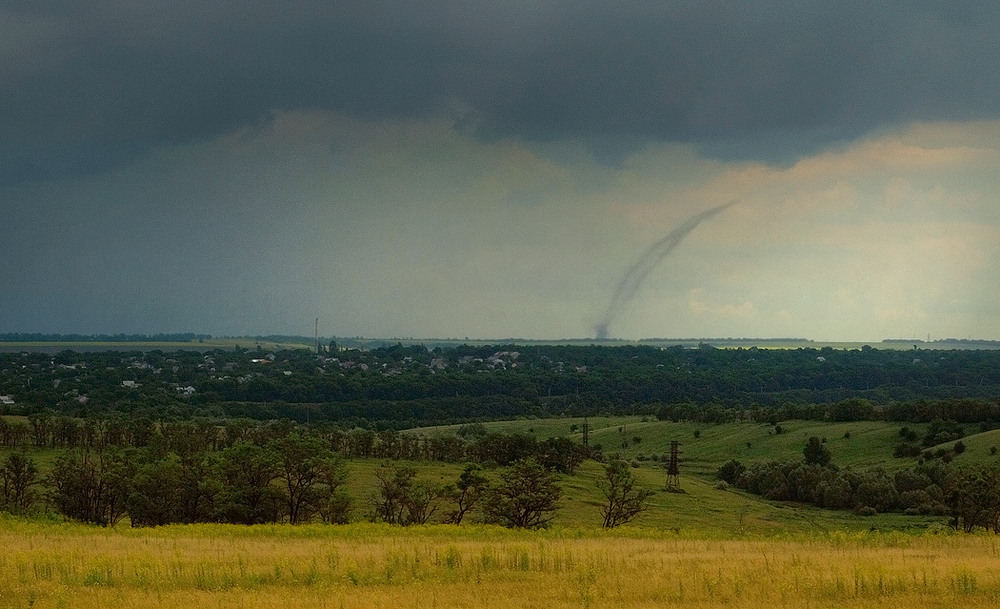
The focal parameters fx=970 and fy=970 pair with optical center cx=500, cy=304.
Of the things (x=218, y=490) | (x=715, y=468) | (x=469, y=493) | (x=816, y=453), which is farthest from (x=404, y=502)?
(x=816, y=453)

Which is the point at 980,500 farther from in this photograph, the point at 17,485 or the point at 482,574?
the point at 17,485

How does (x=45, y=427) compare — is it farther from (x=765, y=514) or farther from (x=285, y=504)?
(x=765, y=514)

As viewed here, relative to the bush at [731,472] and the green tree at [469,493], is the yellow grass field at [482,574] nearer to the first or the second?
the green tree at [469,493]

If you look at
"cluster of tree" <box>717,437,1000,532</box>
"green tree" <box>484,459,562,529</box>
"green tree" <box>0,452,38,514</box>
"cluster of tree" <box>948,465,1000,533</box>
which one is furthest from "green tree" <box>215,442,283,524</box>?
"cluster of tree" <box>717,437,1000,532</box>

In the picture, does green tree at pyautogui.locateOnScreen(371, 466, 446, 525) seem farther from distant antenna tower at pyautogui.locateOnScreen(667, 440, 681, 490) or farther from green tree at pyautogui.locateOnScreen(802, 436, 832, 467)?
green tree at pyautogui.locateOnScreen(802, 436, 832, 467)

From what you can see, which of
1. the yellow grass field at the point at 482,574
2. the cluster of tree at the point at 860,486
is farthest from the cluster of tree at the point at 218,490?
the cluster of tree at the point at 860,486

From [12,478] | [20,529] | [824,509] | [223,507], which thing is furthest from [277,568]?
[824,509]
